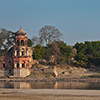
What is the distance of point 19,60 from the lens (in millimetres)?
71125

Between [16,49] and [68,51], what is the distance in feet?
46.5

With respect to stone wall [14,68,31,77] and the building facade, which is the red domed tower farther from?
stone wall [14,68,31,77]

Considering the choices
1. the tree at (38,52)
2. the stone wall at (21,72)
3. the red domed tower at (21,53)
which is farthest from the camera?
the tree at (38,52)

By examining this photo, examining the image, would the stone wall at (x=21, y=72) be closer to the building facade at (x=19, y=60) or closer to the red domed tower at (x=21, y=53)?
the building facade at (x=19, y=60)

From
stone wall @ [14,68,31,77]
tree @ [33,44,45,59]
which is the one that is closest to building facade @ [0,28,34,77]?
stone wall @ [14,68,31,77]

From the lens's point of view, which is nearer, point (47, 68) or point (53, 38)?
point (47, 68)

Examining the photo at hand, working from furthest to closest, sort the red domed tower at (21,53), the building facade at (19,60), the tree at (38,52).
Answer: the tree at (38,52) → the red domed tower at (21,53) → the building facade at (19,60)

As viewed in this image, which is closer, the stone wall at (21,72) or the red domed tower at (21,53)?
the stone wall at (21,72)

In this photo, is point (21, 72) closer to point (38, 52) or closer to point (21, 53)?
point (21, 53)

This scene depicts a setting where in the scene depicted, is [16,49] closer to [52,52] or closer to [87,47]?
[52,52]

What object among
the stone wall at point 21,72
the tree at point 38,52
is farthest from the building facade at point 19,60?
the tree at point 38,52

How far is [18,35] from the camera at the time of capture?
2825 inches

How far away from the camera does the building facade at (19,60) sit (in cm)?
7024

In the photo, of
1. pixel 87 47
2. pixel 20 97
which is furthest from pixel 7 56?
pixel 20 97
